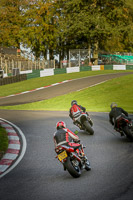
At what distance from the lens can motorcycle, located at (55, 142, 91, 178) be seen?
24.7ft

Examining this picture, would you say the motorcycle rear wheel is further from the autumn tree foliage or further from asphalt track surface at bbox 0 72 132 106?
the autumn tree foliage

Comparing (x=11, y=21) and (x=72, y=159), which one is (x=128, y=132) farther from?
(x=11, y=21)

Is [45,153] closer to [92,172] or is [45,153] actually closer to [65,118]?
[92,172]

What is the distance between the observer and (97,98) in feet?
87.5

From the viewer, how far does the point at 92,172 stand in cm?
799

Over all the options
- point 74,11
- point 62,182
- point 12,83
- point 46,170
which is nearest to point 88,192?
point 62,182

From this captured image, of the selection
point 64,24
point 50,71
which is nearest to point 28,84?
point 50,71

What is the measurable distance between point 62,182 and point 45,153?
2879mm

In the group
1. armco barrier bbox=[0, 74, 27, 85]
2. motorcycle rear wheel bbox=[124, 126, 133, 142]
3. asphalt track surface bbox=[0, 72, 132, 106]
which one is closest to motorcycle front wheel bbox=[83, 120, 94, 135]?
motorcycle rear wheel bbox=[124, 126, 133, 142]

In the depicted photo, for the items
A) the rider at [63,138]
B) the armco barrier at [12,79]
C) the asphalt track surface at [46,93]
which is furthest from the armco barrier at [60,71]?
the rider at [63,138]

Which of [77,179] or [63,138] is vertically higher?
[63,138]

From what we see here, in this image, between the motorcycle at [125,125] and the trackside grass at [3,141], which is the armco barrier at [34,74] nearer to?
the trackside grass at [3,141]

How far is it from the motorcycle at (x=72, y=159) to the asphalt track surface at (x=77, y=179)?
17 centimetres

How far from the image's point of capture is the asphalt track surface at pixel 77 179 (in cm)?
653
